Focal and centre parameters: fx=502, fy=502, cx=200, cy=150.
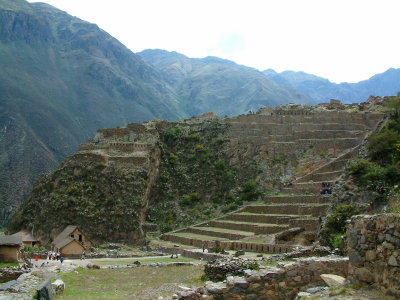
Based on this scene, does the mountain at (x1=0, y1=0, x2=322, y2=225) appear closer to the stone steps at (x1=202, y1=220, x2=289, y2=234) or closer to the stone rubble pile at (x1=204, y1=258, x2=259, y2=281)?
the stone steps at (x1=202, y1=220, x2=289, y2=234)

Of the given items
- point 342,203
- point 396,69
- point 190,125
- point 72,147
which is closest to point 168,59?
point 396,69

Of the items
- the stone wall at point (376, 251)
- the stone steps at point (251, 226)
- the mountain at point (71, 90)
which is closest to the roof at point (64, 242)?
the stone steps at point (251, 226)

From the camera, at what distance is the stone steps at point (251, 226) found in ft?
107

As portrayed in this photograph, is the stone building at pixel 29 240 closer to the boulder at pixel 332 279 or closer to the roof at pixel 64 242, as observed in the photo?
the roof at pixel 64 242

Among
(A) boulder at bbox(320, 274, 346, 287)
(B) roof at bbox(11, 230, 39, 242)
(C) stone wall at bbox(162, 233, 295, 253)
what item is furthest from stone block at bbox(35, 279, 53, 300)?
(B) roof at bbox(11, 230, 39, 242)

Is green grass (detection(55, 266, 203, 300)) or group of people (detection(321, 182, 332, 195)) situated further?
group of people (detection(321, 182, 332, 195))

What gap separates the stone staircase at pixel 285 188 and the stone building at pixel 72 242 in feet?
22.6

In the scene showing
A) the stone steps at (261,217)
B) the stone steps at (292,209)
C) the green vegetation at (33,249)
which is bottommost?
the green vegetation at (33,249)

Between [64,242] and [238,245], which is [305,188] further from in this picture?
[64,242]

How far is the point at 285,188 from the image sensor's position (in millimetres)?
40562

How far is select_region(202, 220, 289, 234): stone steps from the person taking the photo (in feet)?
107

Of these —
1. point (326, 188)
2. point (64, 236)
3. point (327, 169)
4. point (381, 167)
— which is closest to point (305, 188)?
point (326, 188)

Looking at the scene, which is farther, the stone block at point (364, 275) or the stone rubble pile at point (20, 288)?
the stone rubble pile at point (20, 288)

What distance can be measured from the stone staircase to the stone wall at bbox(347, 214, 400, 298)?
2030cm
